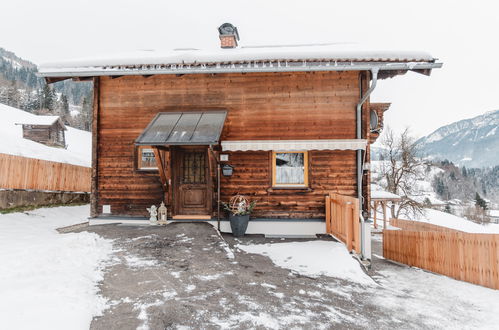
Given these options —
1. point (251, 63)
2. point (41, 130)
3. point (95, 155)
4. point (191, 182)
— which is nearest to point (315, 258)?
point (191, 182)

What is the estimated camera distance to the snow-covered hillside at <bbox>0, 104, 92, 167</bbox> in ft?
73.0

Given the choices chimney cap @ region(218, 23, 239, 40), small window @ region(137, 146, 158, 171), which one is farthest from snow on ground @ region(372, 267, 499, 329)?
chimney cap @ region(218, 23, 239, 40)

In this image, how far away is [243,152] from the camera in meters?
8.79

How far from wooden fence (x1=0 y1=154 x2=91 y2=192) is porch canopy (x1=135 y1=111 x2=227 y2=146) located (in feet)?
17.7

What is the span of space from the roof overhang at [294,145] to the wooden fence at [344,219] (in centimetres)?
139

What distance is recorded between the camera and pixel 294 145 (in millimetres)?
7992

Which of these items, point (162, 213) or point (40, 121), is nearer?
point (162, 213)

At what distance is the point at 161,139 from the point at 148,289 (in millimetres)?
4201

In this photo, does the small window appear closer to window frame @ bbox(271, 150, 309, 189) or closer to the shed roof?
window frame @ bbox(271, 150, 309, 189)

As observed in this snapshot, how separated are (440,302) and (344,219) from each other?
2.45 metres

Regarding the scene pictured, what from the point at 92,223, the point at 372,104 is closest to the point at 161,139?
the point at 92,223

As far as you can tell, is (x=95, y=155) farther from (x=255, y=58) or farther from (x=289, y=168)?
(x=289, y=168)

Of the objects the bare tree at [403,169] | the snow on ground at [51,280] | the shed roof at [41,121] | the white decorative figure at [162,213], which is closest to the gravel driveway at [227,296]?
the snow on ground at [51,280]

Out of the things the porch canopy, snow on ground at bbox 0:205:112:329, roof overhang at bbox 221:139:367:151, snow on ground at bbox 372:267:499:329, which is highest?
the porch canopy
